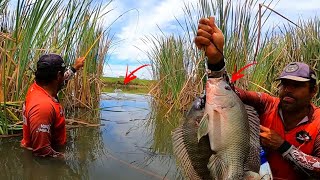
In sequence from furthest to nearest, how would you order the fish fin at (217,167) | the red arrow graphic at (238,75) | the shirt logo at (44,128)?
the red arrow graphic at (238,75) < the shirt logo at (44,128) < the fish fin at (217,167)

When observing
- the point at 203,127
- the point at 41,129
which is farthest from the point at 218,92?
the point at 41,129

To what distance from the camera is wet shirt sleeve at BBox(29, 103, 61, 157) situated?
4.13m

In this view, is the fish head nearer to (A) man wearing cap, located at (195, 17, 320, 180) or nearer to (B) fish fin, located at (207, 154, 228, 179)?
(B) fish fin, located at (207, 154, 228, 179)

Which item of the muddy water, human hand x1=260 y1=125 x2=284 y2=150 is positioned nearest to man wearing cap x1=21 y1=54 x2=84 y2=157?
the muddy water

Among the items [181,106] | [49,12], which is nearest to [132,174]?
[49,12]

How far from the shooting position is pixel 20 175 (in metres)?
3.72

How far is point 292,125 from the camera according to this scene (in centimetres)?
368

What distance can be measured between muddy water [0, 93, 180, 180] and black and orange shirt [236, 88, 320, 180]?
3.32ft

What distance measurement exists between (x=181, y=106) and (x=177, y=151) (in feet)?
19.5

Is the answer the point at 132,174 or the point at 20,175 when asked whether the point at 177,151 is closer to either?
the point at 132,174

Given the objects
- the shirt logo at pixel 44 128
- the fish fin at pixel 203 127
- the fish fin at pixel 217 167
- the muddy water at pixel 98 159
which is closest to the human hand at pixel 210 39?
the fish fin at pixel 203 127

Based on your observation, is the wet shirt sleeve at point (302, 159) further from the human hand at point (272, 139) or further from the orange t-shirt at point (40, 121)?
the orange t-shirt at point (40, 121)

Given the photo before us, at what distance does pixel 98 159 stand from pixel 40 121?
0.78m

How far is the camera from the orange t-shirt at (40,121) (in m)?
4.14
